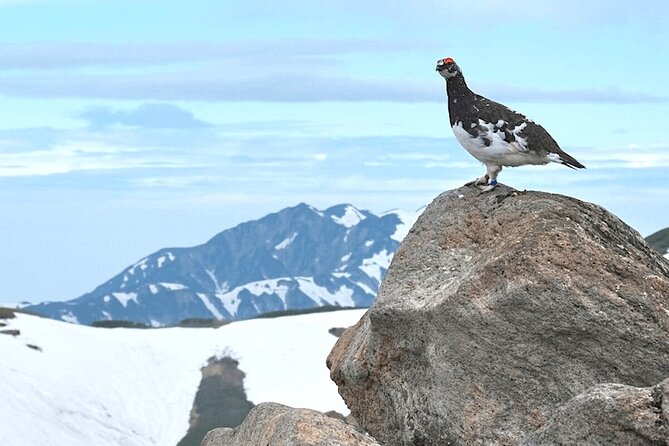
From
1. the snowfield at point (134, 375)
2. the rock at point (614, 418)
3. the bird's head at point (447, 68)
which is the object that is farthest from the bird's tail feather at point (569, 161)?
the snowfield at point (134, 375)

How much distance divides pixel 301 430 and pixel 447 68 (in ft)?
29.4

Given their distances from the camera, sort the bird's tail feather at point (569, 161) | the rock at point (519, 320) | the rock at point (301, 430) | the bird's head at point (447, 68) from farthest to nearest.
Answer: the bird's head at point (447, 68)
the bird's tail feather at point (569, 161)
the rock at point (519, 320)
the rock at point (301, 430)

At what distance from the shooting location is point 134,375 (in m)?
111

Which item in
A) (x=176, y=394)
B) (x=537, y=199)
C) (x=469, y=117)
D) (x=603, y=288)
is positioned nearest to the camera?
(x=603, y=288)

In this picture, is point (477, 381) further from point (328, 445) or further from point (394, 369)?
point (328, 445)

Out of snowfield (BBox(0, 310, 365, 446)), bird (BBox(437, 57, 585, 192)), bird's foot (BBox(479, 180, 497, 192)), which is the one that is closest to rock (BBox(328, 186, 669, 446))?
bird's foot (BBox(479, 180, 497, 192))

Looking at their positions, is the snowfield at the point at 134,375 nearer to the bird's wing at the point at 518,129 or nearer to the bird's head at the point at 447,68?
the bird's head at the point at 447,68

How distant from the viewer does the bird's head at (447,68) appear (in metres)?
21.6

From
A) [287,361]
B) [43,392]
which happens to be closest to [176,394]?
[287,361]

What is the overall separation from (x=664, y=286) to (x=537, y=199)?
Result: 2655mm

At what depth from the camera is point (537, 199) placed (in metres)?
19.1

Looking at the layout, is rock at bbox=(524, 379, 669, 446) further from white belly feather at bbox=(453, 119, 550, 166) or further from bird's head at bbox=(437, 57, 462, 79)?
bird's head at bbox=(437, 57, 462, 79)

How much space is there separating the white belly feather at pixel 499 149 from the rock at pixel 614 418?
255 inches

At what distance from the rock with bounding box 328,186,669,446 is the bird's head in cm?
322
